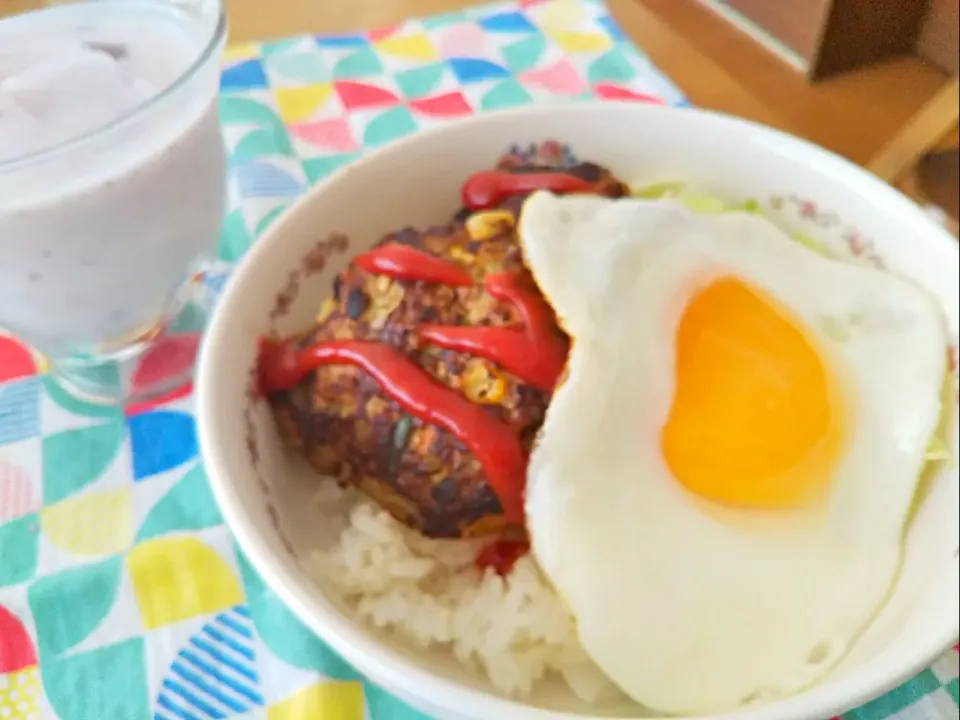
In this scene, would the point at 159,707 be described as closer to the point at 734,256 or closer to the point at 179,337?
the point at 179,337

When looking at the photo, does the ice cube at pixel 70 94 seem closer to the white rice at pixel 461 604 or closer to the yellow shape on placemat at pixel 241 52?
the white rice at pixel 461 604

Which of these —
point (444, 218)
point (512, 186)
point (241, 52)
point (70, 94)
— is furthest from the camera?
point (241, 52)

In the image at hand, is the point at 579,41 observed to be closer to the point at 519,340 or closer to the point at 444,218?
the point at 444,218

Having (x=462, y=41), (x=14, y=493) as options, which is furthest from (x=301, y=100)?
(x=14, y=493)

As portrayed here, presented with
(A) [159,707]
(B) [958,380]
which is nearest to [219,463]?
(A) [159,707]

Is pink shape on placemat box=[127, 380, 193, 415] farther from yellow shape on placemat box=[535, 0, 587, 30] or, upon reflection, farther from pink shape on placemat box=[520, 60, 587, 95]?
yellow shape on placemat box=[535, 0, 587, 30]

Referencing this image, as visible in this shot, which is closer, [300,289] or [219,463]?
[219,463]

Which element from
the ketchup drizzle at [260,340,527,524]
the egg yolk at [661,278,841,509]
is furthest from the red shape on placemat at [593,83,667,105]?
the ketchup drizzle at [260,340,527,524]
